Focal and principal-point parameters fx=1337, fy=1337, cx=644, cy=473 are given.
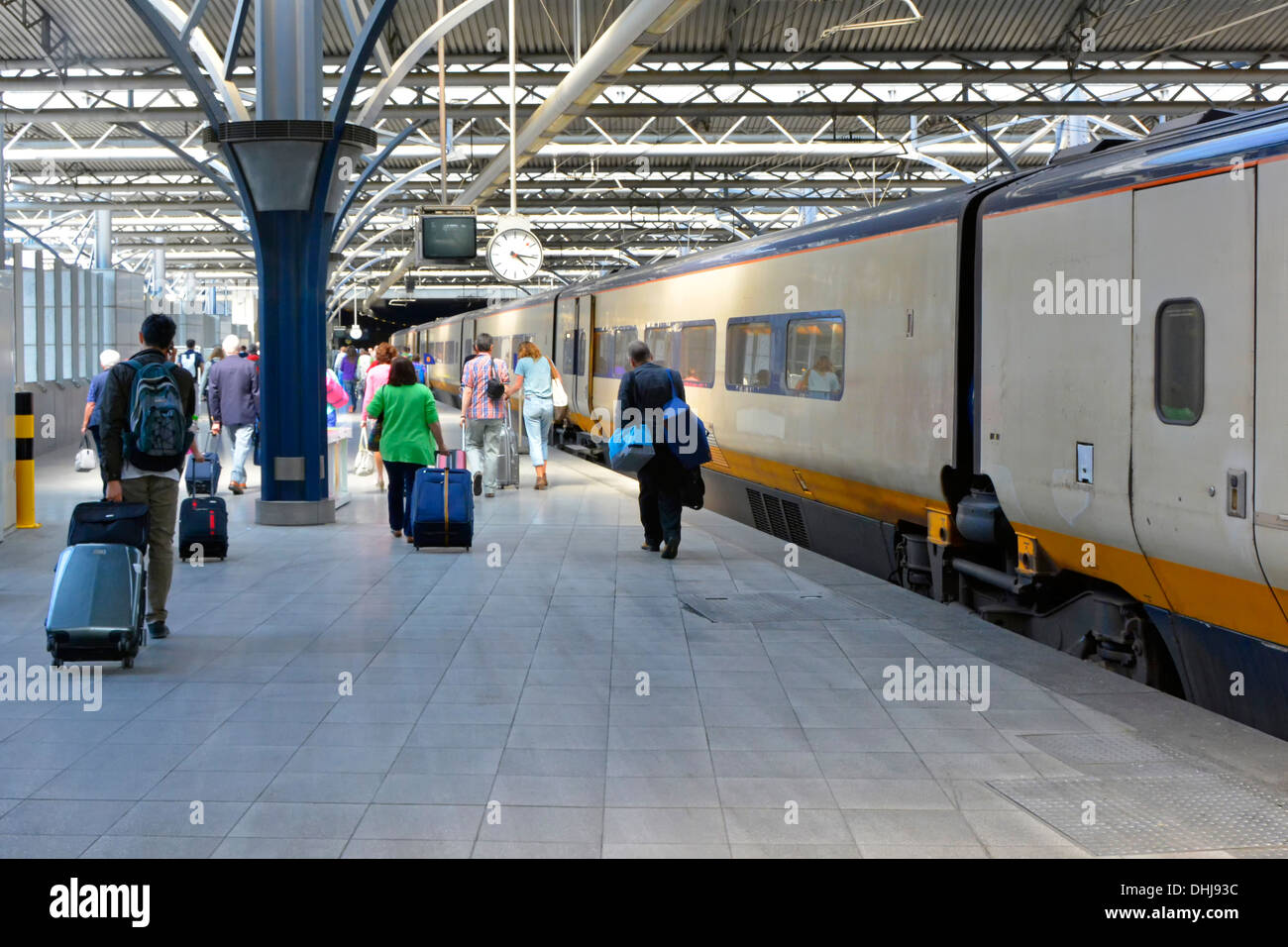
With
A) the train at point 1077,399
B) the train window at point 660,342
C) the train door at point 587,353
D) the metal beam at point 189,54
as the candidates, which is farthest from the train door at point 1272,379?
the train door at point 587,353

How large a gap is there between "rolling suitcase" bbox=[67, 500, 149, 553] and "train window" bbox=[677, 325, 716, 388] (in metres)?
8.14

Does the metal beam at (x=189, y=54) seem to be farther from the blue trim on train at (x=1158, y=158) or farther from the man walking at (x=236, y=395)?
the blue trim on train at (x=1158, y=158)

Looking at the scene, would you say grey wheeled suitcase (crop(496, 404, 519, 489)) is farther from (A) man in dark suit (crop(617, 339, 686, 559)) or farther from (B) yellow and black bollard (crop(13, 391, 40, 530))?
(A) man in dark suit (crop(617, 339, 686, 559))

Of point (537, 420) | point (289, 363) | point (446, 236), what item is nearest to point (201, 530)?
point (289, 363)

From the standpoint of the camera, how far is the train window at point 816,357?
10625 mm

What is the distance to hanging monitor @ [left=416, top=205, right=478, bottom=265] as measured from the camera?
16531 mm

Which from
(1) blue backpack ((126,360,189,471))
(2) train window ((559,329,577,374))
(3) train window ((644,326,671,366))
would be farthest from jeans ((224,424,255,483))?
(2) train window ((559,329,577,374))

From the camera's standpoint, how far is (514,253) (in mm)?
17812

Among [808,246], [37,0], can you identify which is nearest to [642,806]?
[808,246]

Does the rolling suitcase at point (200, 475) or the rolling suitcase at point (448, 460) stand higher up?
the rolling suitcase at point (448, 460)

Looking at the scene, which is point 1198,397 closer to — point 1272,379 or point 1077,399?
point 1272,379

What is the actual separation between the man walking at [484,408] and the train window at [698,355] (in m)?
2.11

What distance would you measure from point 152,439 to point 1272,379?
5.70m
